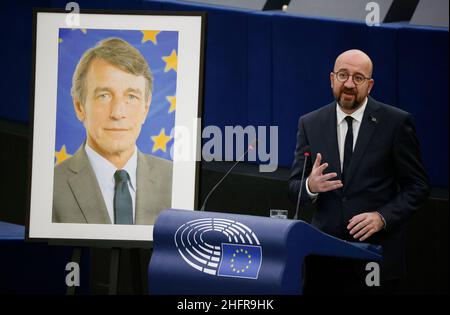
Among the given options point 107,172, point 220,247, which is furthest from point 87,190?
point 220,247

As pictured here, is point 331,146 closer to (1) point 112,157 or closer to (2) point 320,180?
(2) point 320,180

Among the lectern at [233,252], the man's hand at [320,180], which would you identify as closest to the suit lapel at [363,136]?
the man's hand at [320,180]

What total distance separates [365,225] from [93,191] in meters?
1.43

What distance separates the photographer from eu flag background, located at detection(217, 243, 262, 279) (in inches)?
136

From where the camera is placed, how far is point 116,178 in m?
4.62

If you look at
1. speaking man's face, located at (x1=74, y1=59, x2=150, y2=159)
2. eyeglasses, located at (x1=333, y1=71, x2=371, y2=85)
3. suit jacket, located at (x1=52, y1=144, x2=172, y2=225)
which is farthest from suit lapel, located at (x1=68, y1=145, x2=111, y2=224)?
eyeglasses, located at (x1=333, y1=71, x2=371, y2=85)

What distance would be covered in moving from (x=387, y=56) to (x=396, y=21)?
33 centimetres

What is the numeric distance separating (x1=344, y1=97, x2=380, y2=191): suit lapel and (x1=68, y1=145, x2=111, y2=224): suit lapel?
1.26 m

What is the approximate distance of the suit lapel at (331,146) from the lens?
4.28 meters

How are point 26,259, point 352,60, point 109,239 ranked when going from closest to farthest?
point 352,60, point 109,239, point 26,259

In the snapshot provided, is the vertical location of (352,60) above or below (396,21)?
below

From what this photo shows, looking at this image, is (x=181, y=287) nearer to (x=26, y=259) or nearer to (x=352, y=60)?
(x=352, y=60)

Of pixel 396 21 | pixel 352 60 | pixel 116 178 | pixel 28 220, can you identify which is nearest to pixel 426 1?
pixel 396 21

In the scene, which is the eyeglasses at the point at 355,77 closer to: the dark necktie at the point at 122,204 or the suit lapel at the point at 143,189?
the suit lapel at the point at 143,189
